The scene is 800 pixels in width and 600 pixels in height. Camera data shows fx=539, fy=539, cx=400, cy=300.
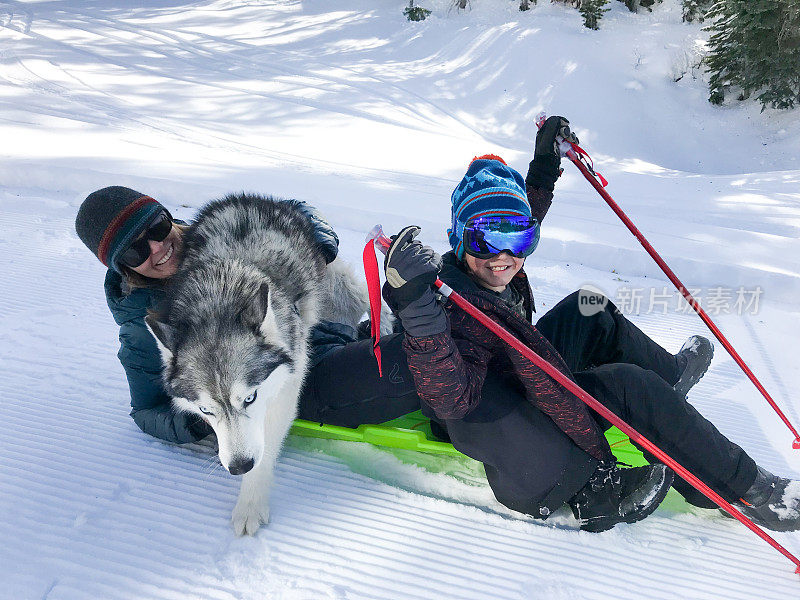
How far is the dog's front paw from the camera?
6.24ft

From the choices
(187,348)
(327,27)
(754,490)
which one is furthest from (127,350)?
(327,27)

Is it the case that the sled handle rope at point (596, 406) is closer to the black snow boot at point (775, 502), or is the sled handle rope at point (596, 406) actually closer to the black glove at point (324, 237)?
the black snow boot at point (775, 502)

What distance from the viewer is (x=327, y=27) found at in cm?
1410

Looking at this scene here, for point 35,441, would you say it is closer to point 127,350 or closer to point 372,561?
point 127,350

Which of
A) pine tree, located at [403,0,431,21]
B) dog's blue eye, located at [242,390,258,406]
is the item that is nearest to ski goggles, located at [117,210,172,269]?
dog's blue eye, located at [242,390,258,406]

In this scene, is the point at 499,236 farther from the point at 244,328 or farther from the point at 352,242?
the point at 352,242

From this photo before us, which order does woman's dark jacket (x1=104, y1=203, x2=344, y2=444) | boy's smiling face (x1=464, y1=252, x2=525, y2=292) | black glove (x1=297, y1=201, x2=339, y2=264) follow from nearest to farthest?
boy's smiling face (x1=464, y1=252, x2=525, y2=292) → woman's dark jacket (x1=104, y1=203, x2=344, y2=444) → black glove (x1=297, y1=201, x2=339, y2=264)

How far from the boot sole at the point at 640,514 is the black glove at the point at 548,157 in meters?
1.44

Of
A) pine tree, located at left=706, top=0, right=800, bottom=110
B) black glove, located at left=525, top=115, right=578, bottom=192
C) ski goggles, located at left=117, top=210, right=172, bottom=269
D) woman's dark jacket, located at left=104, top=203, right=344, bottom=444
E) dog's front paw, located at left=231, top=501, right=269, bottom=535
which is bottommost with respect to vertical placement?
dog's front paw, located at left=231, top=501, right=269, bottom=535

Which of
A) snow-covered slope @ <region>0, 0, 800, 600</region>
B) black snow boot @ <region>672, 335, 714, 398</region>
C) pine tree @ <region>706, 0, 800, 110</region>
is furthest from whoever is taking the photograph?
pine tree @ <region>706, 0, 800, 110</region>

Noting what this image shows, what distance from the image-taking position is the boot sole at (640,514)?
1862 millimetres

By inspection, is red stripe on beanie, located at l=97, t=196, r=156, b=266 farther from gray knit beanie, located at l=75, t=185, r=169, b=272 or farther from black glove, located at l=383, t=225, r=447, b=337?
black glove, located at l=383, t=225, r=447, b=337

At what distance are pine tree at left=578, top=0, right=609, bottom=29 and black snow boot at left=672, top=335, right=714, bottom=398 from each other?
13.1 meters

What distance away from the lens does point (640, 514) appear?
6.20 feet
